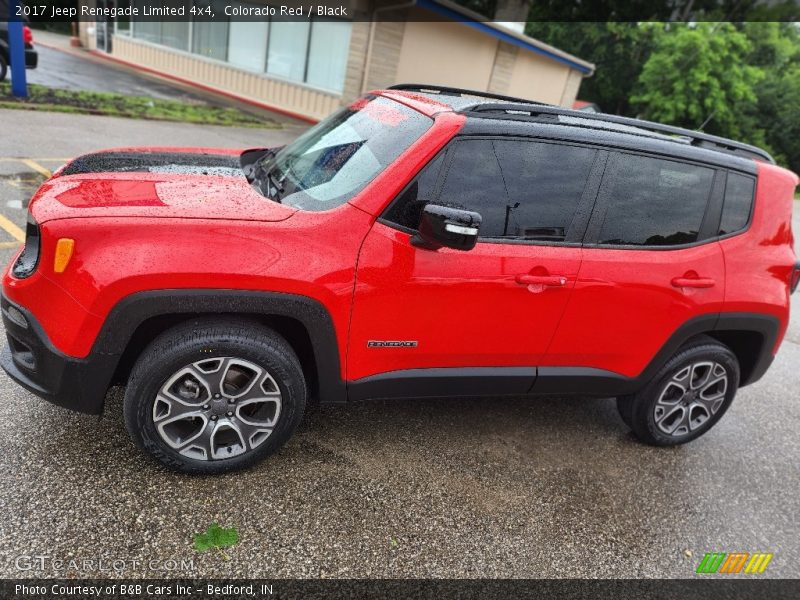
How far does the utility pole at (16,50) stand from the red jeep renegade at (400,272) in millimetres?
9005

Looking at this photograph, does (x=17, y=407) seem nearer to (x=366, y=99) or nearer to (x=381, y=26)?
(x=366, y=99)

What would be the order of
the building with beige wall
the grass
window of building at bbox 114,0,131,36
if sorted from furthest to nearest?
window of building at bbox 114,0,131,36 → the building with beige wall → the grass

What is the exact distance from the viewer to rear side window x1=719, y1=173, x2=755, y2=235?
134 inches

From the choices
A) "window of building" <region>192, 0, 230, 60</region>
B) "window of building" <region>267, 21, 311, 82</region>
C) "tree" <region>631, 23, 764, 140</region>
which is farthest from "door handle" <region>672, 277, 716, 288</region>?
"tree" <region>631, 23, 764, 140</region>

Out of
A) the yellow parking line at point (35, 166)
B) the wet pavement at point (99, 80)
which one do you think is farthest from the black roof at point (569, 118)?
the wet pavement at point (99, 80)

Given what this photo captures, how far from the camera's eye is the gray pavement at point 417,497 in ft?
7.98

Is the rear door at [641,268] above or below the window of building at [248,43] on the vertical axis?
above

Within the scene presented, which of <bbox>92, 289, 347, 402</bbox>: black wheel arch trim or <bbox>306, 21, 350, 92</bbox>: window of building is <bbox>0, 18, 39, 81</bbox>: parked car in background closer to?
<bbox>306, 21, 350, 92</bbox>: window of building

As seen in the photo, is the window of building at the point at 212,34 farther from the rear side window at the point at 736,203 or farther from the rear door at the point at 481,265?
the rear side window at the point at 736,203

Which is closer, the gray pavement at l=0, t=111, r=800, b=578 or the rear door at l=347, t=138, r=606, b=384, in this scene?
the gray pavement at l=0, t=111, r=800, b=578

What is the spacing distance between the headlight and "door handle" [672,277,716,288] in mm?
3237

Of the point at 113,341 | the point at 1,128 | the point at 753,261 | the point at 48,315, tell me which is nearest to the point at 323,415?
the point at 113,341

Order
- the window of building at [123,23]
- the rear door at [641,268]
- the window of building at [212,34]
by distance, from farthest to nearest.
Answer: the window of building at [123,23], the window of building at [212,34], the rear door at [641,268]

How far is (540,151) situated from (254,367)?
179 centimetres
